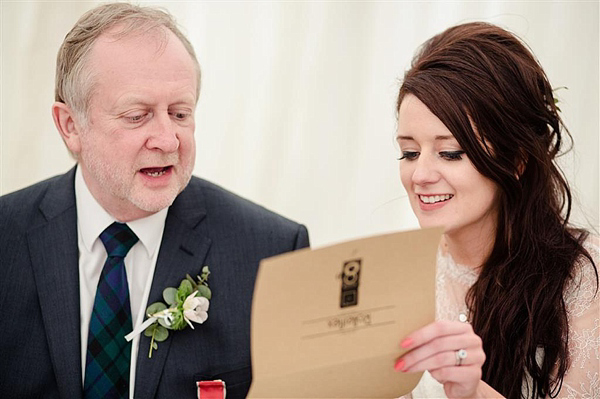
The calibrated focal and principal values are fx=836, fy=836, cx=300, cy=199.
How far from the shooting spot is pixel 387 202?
3715 millimetres

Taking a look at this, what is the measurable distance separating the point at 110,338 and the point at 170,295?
0.66 feet

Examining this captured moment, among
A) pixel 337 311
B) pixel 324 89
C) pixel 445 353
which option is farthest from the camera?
pixel 324 89

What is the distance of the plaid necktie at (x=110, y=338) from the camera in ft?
7.51

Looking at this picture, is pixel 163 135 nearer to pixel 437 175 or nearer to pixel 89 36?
pixel 89 36

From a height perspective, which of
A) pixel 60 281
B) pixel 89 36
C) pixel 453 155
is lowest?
pixel 60 281

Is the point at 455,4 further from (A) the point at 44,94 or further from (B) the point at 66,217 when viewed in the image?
(B) the point at 66,217

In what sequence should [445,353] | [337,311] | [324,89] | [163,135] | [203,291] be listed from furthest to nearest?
[324,89] < [203,291] < [163,135] < [445,353] < [337,311]

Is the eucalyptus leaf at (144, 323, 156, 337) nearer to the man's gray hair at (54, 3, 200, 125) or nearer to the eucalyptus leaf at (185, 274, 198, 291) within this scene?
the eucalyptus leaf at (185, 274, 198, 291)

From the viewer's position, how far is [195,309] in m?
2.35

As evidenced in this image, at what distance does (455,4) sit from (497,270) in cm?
159

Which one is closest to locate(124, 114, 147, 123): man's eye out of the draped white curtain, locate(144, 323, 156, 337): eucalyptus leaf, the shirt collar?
the shirt collar

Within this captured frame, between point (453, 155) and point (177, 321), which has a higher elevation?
point (453, 155)

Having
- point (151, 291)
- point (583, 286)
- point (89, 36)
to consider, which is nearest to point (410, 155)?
point (583, 286)

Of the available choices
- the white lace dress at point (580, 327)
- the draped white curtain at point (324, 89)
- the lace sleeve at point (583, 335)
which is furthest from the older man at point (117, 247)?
the draped white curtain at point (324, 89)
